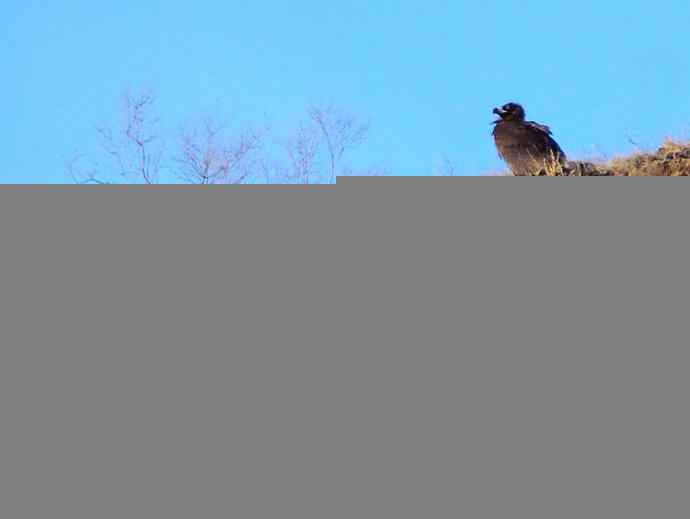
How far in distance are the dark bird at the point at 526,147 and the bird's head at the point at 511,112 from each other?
26 mm

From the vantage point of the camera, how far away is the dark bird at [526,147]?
311 inches

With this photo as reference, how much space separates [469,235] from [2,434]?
8.60 ft

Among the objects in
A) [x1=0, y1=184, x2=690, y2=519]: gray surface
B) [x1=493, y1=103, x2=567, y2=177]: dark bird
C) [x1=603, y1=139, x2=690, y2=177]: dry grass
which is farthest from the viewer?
[x1=493, y1=103, x2=567, y2=177]: dark bird

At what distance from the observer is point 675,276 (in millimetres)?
4910

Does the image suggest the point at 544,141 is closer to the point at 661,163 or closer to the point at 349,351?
the point at 661,163

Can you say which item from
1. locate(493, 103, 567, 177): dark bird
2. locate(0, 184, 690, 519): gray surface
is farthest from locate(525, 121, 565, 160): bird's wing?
locate(0, 184, 690, 519): gray surface

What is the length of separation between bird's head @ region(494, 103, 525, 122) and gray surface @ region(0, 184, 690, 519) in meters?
3.33

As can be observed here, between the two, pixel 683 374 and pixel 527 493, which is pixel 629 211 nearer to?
pixel 683 374

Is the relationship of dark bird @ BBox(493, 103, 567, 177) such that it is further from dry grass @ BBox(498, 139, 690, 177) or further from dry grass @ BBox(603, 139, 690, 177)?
dry grass @ BBox(603, 139, 690, 177)

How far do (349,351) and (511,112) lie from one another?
414cm

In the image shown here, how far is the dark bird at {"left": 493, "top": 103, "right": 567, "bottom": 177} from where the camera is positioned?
25.9 ft

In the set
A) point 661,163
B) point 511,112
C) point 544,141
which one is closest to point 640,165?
point 661,163

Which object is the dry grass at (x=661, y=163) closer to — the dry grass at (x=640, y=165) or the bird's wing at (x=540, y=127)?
the dry grass at (x=640, y=165)

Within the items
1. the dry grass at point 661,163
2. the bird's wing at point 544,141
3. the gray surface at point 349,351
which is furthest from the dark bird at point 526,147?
the gray surface at point 349,351
